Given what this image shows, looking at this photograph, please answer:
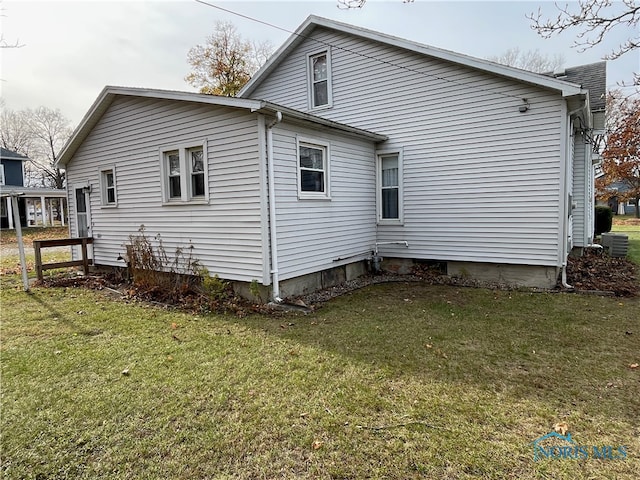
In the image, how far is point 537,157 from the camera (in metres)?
7.56

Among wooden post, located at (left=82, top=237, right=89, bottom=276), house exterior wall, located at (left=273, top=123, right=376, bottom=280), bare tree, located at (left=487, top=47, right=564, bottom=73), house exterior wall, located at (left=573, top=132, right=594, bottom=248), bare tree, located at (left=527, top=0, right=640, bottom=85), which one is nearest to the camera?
bare tree, located at (left=527, top=0, right=640, bottom=85)

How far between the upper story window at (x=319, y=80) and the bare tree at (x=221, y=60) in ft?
49.8

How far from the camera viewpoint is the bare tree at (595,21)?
5.71m

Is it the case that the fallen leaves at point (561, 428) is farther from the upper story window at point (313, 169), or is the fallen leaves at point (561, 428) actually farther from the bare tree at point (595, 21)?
the bare tree at point (595, 21)

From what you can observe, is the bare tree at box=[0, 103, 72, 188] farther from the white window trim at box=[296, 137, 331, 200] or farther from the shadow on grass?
the shadow on grass

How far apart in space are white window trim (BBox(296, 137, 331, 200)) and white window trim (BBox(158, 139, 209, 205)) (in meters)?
1.80

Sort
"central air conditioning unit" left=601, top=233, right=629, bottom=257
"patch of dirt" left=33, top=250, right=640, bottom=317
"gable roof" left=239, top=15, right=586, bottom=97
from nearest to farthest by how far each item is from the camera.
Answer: "patch of dirt" left=33, top=250, right=640, bottom=317 → "gable roof" left=239, top=15, right=586, bottom=97 → "central air conditioning unit" left=601, top=233, right=629, bottom=257

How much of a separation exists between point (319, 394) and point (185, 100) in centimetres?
615

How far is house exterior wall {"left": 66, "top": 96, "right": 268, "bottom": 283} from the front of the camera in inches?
266

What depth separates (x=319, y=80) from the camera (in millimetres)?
10594

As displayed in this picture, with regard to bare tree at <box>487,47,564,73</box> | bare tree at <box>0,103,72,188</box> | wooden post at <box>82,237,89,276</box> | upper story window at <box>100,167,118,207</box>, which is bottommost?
wooden post at <box>82,237,89,276</box>

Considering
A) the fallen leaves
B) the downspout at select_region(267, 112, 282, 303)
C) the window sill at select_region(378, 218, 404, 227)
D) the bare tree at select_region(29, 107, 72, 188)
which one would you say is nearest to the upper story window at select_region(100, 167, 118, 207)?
the downspout at select_region(267, 112, 282, 303)

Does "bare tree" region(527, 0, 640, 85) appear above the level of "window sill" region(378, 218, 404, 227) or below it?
above

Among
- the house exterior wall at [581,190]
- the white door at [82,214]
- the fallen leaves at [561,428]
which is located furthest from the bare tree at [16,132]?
the fallen leaves at [561,428]
